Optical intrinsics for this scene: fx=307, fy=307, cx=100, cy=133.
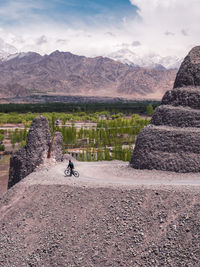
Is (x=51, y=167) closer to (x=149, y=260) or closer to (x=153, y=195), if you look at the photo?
(x=153, y=195)

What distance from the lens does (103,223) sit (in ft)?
54.1

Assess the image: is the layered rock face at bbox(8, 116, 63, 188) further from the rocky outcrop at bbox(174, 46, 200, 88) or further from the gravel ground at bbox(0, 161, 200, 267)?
the rocky outcrop at bbox(174, 46, 200, 88)

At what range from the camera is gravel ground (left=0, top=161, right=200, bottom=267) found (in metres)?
14.6

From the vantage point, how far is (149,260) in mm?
14219

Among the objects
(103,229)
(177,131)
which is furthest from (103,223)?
(177,131)

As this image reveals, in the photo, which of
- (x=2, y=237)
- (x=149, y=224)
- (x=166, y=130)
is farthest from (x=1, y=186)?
(x=149, y=224)

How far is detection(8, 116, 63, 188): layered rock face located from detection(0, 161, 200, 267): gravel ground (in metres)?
4.13

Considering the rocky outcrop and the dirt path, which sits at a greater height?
the rocky outcrop

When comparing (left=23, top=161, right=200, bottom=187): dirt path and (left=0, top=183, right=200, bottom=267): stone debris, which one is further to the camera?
(left=23, top=161, right=200, bottom=187): dirt path

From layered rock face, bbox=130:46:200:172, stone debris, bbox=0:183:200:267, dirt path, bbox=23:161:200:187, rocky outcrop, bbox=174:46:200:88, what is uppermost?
rocky outcrop, bbox=174:46:200:88

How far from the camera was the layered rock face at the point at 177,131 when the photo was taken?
2109cm

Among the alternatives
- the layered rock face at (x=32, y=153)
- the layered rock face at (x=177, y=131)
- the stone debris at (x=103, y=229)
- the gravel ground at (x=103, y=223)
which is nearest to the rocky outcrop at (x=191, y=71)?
the layered rock face at (x=177, y=131)

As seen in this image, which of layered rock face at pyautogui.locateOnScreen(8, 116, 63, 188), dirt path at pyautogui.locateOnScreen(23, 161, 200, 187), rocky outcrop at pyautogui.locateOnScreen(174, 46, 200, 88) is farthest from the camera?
layered rock face at pyautogui.locateOnScreen(8, 116, 63, 188)

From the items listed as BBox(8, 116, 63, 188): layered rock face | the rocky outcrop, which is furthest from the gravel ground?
the rocky outcrop
